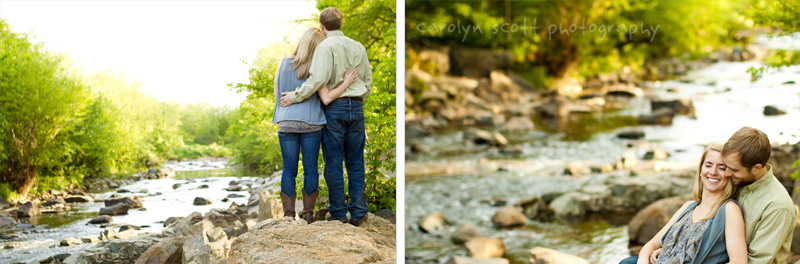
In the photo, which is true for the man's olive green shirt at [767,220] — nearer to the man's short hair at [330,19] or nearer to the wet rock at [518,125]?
the man's short hair at [330,19]

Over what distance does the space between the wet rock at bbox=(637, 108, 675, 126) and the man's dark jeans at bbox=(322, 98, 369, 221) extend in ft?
23.2

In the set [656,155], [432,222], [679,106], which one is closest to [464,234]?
[432,222]

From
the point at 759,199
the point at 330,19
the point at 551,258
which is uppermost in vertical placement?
the point at 330,19

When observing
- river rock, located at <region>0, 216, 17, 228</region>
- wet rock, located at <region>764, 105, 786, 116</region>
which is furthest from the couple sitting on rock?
wet rock, located at <region>764, 105, 786, 116</region>

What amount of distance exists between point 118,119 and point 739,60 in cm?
924

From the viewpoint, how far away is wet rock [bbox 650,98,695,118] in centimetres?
818

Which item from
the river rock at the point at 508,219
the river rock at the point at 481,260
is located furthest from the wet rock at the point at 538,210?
the river rock at the point at 481,260

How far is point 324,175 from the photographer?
210cm

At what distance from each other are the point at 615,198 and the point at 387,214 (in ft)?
11.4

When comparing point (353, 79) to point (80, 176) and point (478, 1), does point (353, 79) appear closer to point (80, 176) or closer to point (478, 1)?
point (80, 176)

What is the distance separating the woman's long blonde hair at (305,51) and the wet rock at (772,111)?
6.01 m

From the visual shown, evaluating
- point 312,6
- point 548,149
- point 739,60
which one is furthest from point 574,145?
point 312,6

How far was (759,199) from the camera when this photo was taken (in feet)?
3.93

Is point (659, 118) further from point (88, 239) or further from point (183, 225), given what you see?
point (88, 239)
